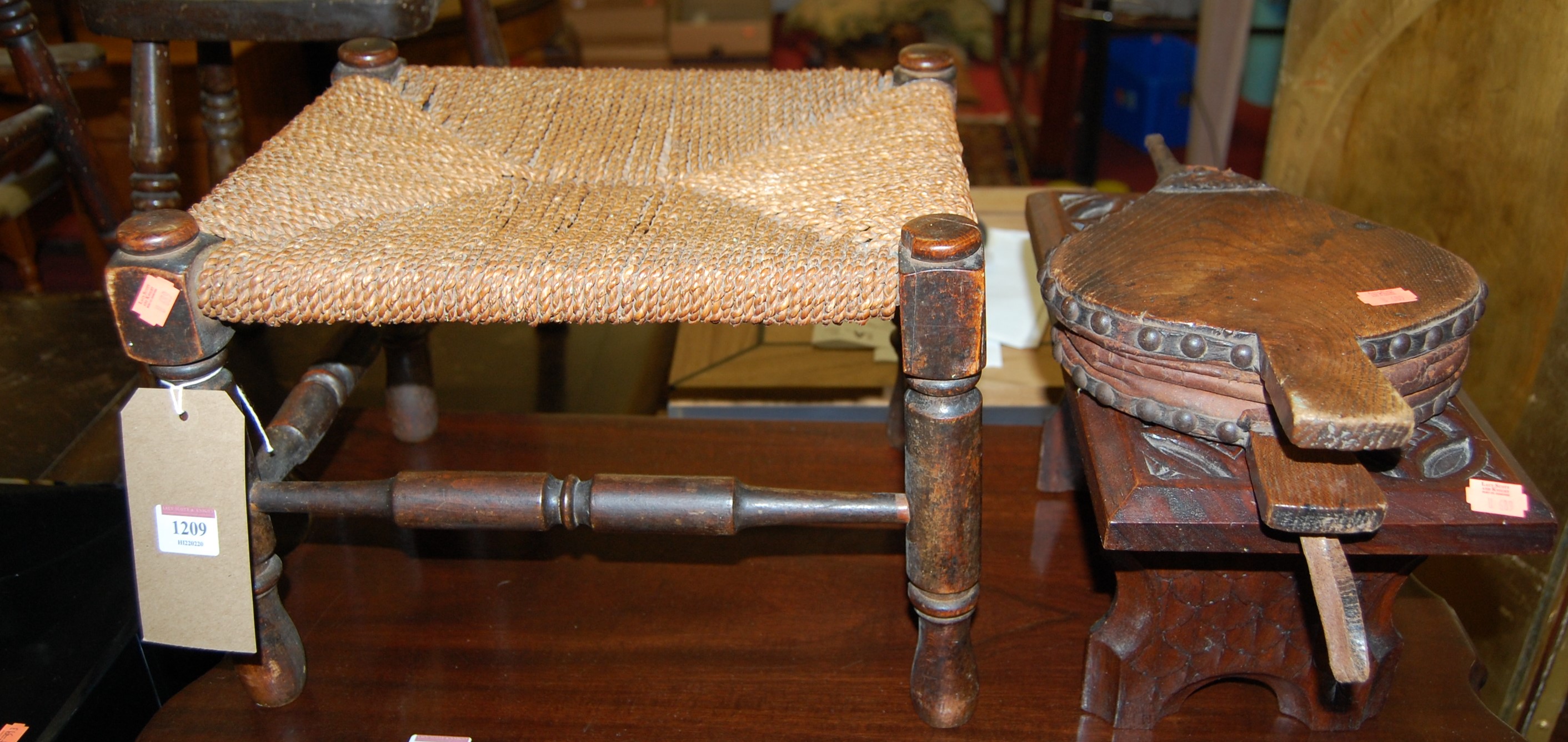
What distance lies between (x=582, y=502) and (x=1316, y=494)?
35 centimetres

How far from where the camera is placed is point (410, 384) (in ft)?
2.93

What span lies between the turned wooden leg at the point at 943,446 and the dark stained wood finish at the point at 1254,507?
0.07 m

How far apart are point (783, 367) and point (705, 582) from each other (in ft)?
1.08

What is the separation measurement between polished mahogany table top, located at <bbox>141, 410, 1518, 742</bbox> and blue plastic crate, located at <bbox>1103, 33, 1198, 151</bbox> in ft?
3.60

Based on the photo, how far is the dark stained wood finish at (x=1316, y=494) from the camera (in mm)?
479

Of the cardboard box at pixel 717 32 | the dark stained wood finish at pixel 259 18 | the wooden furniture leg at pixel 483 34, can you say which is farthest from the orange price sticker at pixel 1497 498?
the cardboard box at pixel 717 32

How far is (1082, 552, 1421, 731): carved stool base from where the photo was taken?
0.57 metres

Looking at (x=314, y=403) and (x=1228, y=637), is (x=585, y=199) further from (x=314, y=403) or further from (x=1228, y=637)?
(x=1228, y=637)

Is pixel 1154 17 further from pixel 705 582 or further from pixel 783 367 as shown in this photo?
pixel 705 582

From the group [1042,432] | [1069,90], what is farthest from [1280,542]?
[1069,90]

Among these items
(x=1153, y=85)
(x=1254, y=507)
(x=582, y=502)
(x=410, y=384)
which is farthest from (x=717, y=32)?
(x=1254, y=507)

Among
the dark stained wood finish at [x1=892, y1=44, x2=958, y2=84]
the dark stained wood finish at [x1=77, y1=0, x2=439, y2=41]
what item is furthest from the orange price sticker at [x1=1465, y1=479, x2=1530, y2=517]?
the dark stained wood finish at [x1=77, y1=0, x2=439, y2=41]

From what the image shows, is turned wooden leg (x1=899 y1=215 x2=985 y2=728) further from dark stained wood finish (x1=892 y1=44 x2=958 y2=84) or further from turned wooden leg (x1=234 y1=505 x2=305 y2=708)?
turned wooden leg (x1=234 y1=505 x2=305 y2=708)

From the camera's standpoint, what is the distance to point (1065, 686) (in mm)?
671
